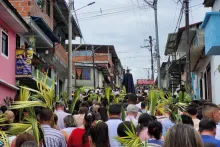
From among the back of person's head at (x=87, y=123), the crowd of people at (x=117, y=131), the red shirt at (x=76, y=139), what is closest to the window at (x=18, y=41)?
the crowd of people at (x=117, y=131)

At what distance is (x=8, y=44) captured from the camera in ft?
65.1

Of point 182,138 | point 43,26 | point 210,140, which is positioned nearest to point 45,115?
point 210,140

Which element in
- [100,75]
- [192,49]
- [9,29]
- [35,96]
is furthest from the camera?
[100,75]

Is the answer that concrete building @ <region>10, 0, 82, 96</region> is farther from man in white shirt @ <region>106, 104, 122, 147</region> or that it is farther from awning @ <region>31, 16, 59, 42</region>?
man in white shirt @ <region>106, 104, 122, 147</region>

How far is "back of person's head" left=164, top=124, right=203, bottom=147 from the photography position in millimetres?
3549

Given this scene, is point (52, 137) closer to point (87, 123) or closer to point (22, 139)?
point (87, 123)

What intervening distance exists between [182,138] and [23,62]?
718 inches

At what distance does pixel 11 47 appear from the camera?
20.4 m

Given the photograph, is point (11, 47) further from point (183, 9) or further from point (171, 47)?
point (171, 47)

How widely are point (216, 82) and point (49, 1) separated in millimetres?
11531

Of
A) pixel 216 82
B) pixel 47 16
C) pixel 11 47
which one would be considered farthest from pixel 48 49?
pixel 216 82

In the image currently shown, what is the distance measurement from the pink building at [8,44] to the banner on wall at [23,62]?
242 mm

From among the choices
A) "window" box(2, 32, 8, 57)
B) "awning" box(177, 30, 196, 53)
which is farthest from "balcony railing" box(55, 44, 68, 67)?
"window" box(2, 32, 8, 57)

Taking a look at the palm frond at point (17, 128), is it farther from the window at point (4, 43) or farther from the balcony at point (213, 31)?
the window at point (4, 43)
